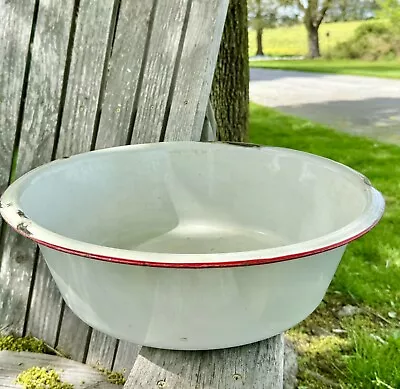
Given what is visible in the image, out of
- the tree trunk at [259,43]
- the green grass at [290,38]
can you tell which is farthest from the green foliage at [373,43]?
the tree trunk at [259,43]

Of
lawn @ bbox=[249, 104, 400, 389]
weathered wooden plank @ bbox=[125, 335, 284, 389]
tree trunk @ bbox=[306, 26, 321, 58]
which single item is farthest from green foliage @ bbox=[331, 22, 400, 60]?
weathered wooden plank @ bbox=[125, 335, 284, 389]

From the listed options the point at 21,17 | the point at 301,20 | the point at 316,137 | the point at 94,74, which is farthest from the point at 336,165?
the point at 301,20

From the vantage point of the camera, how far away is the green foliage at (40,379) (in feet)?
5.75

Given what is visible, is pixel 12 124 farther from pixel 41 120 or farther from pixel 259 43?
pixel 259 43

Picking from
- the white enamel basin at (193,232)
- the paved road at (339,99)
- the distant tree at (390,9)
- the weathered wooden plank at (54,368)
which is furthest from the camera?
the distant tree at (390,9)

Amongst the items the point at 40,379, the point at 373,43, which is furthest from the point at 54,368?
the point at 373,43

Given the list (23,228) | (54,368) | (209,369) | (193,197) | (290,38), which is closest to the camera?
(23,228)

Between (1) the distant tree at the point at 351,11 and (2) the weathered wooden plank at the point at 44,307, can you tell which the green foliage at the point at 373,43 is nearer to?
(1) the distant tree at the point at 351,11

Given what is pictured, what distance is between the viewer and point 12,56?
1714mm

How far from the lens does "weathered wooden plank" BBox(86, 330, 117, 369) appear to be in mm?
1858

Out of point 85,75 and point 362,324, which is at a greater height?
point 85,75

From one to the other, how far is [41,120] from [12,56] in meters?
0.20

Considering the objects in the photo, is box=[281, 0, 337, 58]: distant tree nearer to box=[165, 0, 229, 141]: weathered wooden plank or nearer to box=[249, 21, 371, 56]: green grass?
box=[249, 21, 371, 56]: green grass

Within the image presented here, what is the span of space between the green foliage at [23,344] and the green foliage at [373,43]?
62.6 ft
